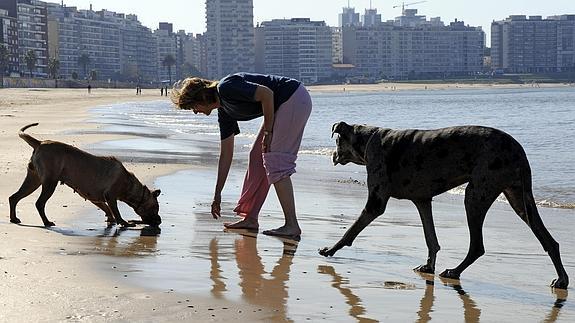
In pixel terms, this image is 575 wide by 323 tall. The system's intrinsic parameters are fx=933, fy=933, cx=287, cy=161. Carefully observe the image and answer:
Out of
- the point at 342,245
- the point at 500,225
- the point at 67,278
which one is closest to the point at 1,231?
the point at 67,278

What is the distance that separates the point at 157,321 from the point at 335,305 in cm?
102

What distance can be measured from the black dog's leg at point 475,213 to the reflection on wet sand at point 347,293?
0.71 meters

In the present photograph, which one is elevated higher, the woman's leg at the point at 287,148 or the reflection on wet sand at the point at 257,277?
the woman's leg at the point at 287,148

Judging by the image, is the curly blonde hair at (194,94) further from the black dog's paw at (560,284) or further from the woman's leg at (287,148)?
the black dog's paw at (560,284)

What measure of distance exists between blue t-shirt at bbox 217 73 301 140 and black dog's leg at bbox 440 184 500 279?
1908mm

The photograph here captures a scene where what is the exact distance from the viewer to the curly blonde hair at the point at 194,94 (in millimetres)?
7066

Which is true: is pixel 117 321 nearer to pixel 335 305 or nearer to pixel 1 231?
pixel 335 305

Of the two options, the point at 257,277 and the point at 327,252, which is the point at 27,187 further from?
the point at 257,277

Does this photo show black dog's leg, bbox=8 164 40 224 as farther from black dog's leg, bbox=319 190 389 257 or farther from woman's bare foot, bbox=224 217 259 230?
black dog's leg, bbox=319 190 389 257

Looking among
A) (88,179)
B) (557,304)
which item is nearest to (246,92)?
(88,179)

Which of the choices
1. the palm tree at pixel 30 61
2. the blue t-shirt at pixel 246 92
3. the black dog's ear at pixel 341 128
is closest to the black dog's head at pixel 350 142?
the black dog's ear at pixel 341 128

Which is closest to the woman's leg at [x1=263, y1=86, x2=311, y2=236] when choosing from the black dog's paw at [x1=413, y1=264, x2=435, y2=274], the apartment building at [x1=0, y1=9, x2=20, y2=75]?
the black dog's paw at [x1=413, y1=264, x2=435, y2=274]

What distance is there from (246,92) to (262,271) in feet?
5.69

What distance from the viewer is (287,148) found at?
7.22 meters
